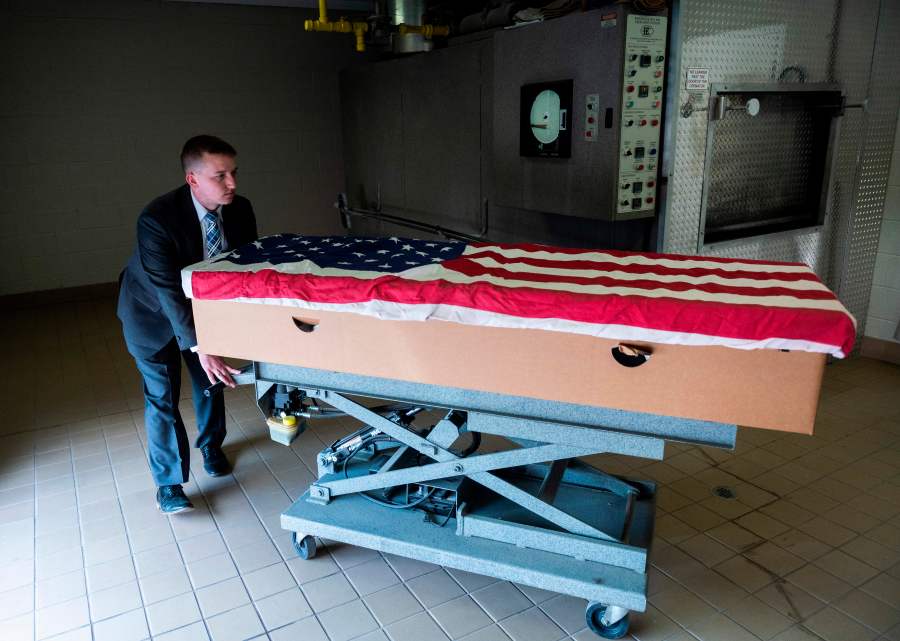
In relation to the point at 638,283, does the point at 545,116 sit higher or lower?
higher

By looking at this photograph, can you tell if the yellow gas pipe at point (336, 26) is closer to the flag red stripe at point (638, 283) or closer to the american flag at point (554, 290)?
the american flag at point (554, 290)

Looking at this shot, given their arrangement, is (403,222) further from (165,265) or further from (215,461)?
(165,265)

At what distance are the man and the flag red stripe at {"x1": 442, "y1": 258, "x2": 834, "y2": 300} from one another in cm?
99

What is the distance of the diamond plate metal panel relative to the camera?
334 centimetres

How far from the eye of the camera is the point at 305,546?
2.57m

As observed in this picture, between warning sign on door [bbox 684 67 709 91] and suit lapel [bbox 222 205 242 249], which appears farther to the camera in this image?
warning sign on door [bbox 684 67 709 91]

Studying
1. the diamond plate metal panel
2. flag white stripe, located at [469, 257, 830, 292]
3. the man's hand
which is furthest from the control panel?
the man's hand

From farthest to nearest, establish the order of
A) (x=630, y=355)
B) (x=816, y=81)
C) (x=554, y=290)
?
(x=816, y=81)
(x=554, y=290)
(x=630, y=355)

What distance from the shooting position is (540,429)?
2.04 metres

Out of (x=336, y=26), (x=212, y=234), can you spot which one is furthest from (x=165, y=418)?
(x=336, y=26)

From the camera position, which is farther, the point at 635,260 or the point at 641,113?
the point at 641,113

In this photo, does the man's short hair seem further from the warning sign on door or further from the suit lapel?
the warning sign on door

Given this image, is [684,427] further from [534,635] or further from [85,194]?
[85,194]

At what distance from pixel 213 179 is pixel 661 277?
173 centimetres
